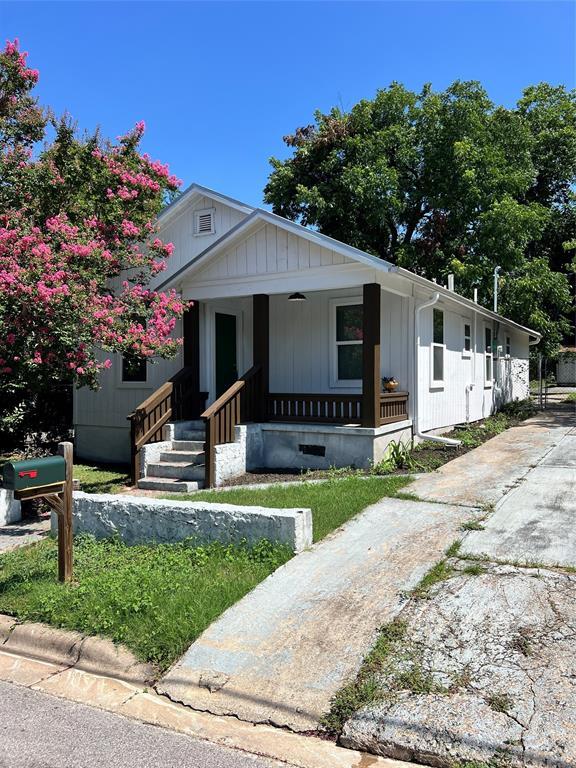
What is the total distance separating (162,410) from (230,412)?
1.51m

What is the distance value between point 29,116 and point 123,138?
1.80m

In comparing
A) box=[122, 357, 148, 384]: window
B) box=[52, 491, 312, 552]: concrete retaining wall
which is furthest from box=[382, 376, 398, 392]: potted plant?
box=[122, 357, 148, 384]: window

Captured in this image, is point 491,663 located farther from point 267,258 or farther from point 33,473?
point 267,258

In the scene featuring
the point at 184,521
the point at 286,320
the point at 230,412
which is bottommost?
the point at 184,521

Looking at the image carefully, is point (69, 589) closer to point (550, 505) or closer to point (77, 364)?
point (77, 364)

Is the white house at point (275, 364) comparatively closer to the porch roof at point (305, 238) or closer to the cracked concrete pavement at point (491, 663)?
the porch roof at point (305, 238)

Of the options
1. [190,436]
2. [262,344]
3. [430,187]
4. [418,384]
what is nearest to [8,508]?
[190,436]

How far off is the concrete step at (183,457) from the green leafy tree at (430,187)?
13298 mm

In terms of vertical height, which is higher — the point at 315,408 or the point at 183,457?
the point at 315,408

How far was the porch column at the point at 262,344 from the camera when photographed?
33.6 ft

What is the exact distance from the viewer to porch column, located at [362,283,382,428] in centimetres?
923

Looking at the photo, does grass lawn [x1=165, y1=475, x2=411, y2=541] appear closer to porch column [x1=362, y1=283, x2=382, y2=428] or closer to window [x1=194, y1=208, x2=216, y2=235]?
porch column [x1=362, y1=283, x2=382, y2=428]

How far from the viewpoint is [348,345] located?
10.8m

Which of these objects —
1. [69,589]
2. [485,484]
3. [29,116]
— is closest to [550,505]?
[485,484]
